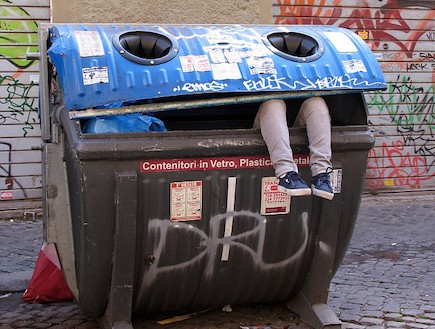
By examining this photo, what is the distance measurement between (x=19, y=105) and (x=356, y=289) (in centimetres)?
441

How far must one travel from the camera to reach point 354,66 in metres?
4.10

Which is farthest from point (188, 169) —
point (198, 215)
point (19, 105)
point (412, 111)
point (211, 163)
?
point (412, 111)

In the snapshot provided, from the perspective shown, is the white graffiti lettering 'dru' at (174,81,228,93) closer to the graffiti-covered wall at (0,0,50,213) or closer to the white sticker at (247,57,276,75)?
the white sticker at (247,57,276,75)

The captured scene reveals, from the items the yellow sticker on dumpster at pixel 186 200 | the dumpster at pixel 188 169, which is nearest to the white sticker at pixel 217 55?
the dumpster at pixel 188 169

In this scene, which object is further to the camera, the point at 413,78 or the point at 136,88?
the point at 413,78

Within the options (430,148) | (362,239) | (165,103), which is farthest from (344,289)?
(430,148)

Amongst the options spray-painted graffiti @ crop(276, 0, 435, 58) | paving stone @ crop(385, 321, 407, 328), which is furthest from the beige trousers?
spray-painted graffiti @ crop(276, 0, 435, 58)

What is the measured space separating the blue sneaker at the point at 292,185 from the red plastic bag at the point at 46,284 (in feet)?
5.31

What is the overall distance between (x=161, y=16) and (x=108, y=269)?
448 centimetres

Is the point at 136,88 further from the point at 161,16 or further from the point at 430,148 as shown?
the point at 430,148

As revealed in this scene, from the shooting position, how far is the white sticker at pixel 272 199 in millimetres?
3988

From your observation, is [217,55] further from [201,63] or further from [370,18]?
[370,18]

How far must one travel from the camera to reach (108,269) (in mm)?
3891

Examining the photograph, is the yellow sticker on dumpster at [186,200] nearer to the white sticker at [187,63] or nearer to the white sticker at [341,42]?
the white sticker at [187,63]
